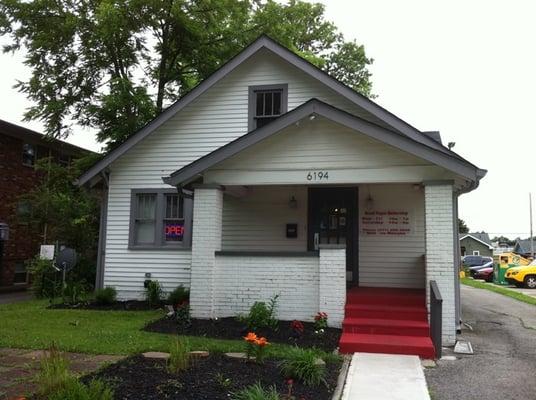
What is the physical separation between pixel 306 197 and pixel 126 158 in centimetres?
492

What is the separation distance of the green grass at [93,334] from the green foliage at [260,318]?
2.62ft

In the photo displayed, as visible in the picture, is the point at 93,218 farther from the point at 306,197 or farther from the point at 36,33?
the point at 306,197

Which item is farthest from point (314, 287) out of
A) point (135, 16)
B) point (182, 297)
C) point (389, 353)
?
point (135, 16)

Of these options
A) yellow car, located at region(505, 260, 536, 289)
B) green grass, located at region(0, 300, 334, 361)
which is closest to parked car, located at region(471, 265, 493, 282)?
yellow car, located at region(505, 260, 536, 289)

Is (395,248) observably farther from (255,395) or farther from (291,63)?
(255,395)

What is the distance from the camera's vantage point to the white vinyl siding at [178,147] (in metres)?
12.6

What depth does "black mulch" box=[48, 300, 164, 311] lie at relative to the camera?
12.2 metres

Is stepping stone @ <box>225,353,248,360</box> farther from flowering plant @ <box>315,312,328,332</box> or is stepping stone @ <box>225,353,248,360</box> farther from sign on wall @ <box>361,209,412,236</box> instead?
sign on wall @ <box>361,209,412,236</box>

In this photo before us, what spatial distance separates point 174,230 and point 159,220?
470 mm

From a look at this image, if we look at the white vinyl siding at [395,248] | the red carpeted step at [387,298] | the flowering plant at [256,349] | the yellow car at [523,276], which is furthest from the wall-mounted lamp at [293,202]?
the yellow car at [523,276]

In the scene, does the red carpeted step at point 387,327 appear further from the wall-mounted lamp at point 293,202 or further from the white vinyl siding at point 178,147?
the white vinyl siding at point 178,147

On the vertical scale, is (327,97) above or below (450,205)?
above

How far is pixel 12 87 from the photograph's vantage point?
19.5 m

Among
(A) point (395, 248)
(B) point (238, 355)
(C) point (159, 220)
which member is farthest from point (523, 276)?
(B) point (238, 355)
